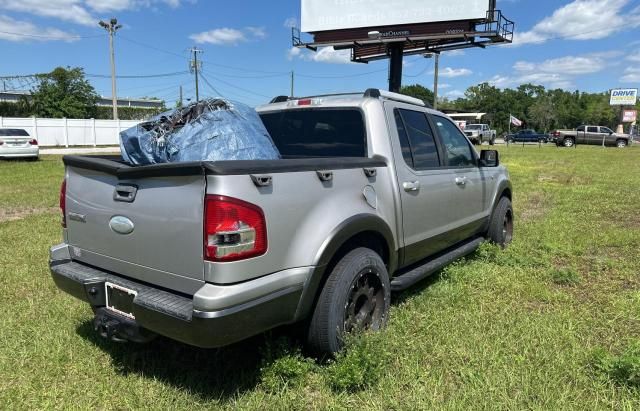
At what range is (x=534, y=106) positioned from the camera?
10044 cm

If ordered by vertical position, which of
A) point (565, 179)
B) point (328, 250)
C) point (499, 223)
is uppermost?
point (328, 250)

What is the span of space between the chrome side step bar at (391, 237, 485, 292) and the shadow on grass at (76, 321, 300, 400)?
0.97 meters

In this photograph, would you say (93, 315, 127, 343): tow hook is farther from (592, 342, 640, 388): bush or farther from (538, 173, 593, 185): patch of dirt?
(538, 173, 593, 185): patch of dirt

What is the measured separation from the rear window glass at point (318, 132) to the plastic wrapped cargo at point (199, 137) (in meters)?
0.71

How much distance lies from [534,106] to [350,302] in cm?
10823

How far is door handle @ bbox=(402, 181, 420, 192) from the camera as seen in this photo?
12.2 ft

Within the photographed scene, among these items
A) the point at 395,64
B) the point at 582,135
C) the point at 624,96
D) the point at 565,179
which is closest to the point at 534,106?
the point at 624,96

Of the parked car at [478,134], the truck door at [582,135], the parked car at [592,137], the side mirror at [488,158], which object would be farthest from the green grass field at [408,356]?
the truck door at [582,135]

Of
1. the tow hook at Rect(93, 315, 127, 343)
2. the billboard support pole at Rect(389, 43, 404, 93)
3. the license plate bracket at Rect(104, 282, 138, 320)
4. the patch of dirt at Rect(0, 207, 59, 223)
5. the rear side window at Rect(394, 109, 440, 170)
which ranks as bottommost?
the patch of dirt at Rect(0, 207, 59, 223)

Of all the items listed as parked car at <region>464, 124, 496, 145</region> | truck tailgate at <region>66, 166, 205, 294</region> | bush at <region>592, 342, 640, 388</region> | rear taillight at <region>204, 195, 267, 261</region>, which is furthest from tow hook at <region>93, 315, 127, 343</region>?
parked car at <region>464, 124, 496, 145</region>

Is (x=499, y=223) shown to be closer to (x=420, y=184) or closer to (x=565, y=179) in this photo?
(x=420, y=184)

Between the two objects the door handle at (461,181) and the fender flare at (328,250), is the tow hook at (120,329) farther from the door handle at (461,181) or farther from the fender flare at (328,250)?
the door handle at (461,181)

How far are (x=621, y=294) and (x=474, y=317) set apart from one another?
159 cm

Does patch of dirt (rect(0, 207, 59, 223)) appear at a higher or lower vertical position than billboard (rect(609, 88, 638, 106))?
lower
